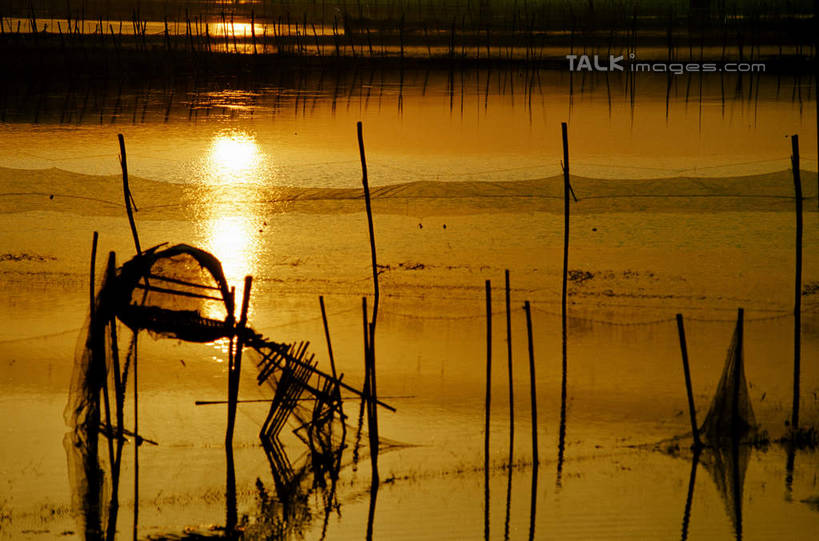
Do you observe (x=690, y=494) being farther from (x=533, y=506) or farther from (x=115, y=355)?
(x=115, y=355)

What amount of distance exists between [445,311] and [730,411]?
3.29 m

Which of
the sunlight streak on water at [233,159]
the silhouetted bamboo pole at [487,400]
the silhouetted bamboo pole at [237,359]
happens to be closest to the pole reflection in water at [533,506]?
the silhouetted bamboo pole at [487,400]

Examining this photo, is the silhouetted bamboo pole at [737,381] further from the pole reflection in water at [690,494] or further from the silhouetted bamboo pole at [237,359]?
the silhouetted bamboo pole at [237,359]

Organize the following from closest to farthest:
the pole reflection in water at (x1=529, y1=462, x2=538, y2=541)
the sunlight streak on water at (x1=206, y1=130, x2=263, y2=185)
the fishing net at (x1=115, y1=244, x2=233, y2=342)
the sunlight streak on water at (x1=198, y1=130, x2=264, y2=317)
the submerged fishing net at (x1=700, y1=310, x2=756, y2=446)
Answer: the pole reflection in water at (x1=529, y1=462, x2=538, y2=541) < the fishing net at (x1=115, y1=244, x2=233, y2=342) < the submerged fishing net at (x1=700, y1=310, x2=756, y2=446) < the sunlight streak on water at (x1=198, y1=130, x2=264, y2=317) < the sunlight streak on water at (x1=206, y1=130, x2=263, y2=185)

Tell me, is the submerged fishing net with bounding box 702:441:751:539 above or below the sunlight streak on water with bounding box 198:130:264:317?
below

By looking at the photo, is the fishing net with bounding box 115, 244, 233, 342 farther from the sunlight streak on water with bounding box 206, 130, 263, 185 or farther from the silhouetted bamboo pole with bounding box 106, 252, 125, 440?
the sunlight streak on water with bounding box 206, 130, 263, 185

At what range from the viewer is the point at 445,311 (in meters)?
9.27

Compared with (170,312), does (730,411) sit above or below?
below

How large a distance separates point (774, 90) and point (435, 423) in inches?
818

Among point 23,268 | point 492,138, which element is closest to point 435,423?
point 23,268

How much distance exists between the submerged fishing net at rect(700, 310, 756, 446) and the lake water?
13cm

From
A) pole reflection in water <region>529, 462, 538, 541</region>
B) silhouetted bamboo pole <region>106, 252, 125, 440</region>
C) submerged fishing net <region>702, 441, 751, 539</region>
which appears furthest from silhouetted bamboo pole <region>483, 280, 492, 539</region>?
silhouetted bamboo pole <region>106, 252, 125, 440</region>

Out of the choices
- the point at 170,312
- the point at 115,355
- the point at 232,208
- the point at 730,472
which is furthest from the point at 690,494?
the point at 232,208

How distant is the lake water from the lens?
5.81m
